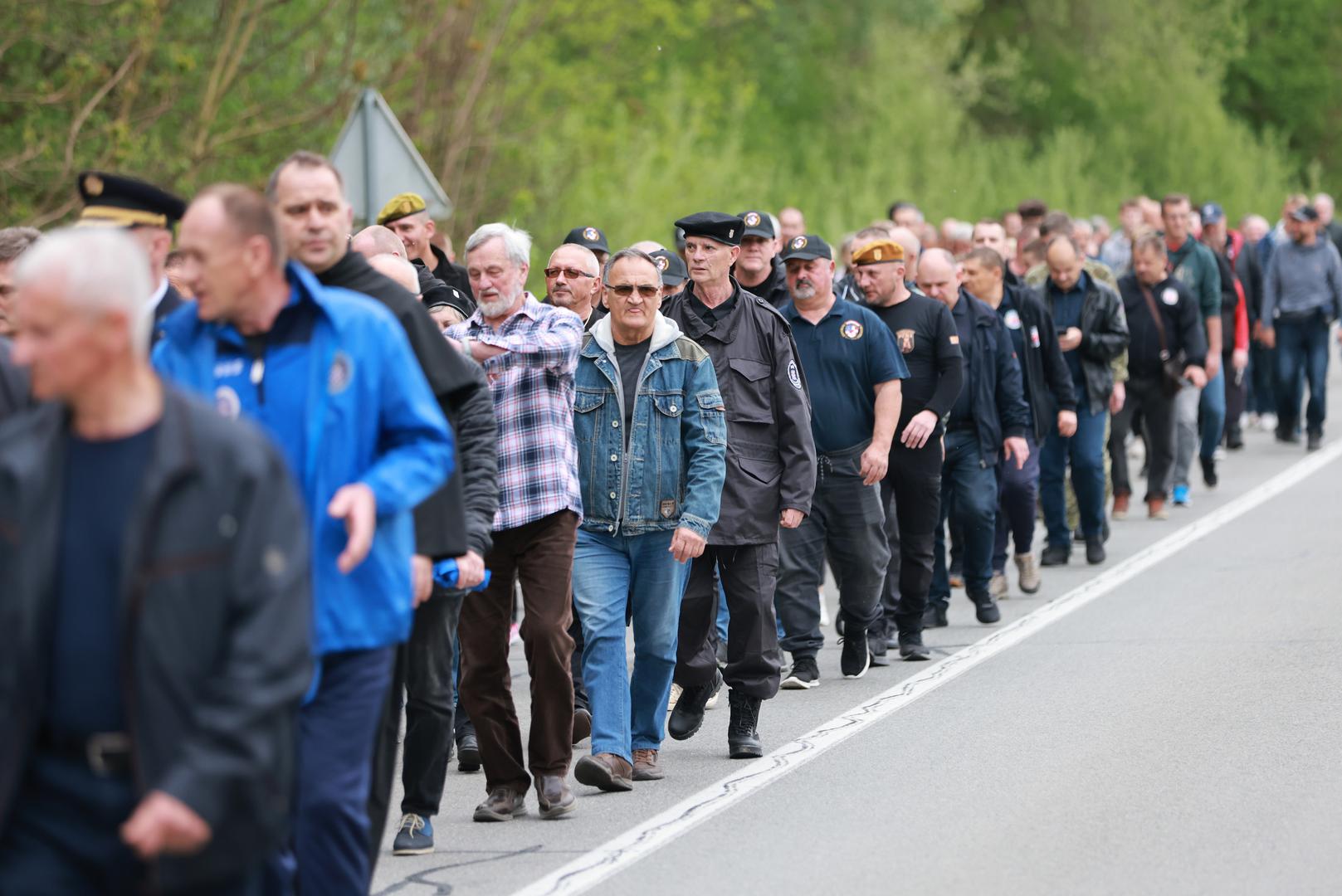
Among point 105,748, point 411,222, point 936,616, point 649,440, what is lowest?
point 936,616

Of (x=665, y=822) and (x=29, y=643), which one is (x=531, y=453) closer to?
(x=665, y=822)

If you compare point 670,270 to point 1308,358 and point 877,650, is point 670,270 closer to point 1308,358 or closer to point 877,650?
point 877,650

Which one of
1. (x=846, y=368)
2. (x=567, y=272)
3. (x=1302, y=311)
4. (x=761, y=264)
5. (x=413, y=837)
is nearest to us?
(x=413, y=837)

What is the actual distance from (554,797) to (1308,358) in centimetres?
1468

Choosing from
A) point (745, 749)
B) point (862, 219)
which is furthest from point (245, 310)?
point (862, 219)

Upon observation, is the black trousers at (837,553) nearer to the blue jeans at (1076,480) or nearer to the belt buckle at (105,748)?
the blue jeans at (1076,480)

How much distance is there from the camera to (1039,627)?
11938 mm

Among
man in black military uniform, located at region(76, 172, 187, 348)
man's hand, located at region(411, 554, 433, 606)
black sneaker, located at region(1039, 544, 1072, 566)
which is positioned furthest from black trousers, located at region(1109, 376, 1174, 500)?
man's hand, located at region(411, 554, 433, 606)

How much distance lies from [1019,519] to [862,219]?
79.6ft

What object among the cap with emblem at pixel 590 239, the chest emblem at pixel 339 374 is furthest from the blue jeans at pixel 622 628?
the cap with emblem at pixel 590 239

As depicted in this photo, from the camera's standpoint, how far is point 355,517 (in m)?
4.86

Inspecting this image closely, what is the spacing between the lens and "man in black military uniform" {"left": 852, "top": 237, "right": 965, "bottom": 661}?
1130cm

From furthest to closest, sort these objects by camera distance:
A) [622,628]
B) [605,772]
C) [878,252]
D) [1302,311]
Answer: [1302,311] < [878,252] < [622,628] < [605,772]

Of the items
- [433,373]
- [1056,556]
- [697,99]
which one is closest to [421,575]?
[433,373]
